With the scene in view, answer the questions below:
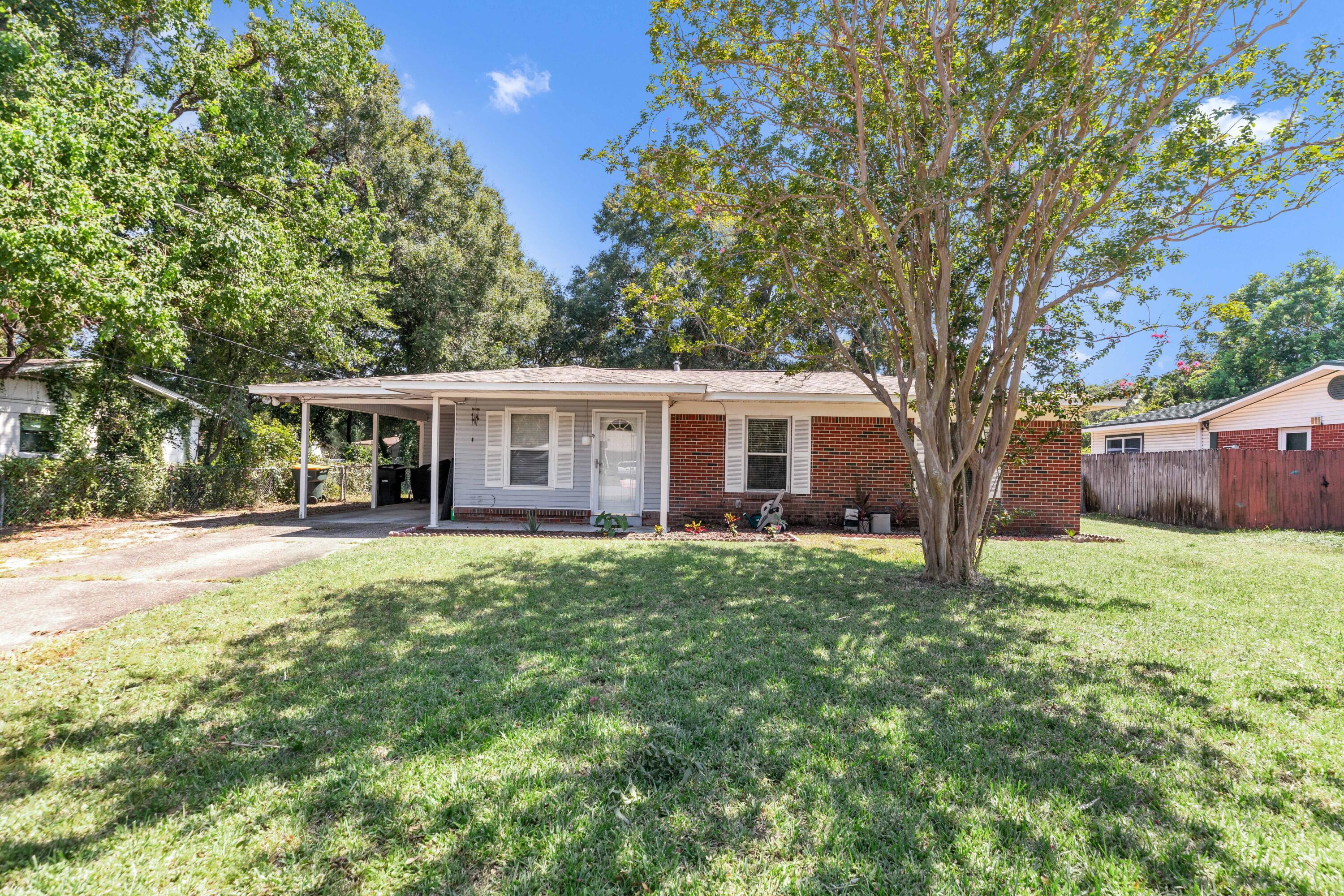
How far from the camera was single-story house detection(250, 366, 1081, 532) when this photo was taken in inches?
454

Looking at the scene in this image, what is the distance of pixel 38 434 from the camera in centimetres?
1320

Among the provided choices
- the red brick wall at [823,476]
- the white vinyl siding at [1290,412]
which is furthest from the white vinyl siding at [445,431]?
the white vinyl siding at [1290,412]

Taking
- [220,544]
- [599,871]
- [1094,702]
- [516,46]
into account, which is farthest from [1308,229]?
[220,544]

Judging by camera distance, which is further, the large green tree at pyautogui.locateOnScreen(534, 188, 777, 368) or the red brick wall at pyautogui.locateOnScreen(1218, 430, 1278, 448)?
the large green tree at pyautogui.locateOnScreen(534, 188, 777, 368)

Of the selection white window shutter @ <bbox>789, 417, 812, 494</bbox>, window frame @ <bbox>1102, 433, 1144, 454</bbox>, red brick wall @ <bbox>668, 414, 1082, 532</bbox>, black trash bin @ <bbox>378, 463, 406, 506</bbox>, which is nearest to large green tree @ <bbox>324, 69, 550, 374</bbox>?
black trash bin @ <bbox>378, 463, 406, 506</bbox>

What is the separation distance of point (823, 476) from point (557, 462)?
5263 millimetres

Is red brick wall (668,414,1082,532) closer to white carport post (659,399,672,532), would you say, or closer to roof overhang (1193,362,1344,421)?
white carport post (659,399,672,532)

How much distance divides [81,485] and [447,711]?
12.7m

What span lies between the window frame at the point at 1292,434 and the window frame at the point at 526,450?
17.8 m

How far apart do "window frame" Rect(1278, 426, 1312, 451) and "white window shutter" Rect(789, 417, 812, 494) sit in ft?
42.0

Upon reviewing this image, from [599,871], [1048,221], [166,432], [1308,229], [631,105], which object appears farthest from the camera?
[1308,229]

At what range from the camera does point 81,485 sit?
1112cm

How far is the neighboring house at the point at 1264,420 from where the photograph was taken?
14516 millimetres

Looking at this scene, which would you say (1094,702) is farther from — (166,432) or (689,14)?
(166,432)
